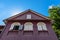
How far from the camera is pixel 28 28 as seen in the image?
17141 mm

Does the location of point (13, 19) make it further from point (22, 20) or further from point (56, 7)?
point (56, 7)

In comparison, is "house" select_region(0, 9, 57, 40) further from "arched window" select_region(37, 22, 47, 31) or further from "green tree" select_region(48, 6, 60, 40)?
"green tree" select_region(48, 6, 60, 40)

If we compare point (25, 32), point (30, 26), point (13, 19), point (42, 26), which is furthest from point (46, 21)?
point (13, 19)

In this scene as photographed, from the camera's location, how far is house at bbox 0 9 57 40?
52.6ft

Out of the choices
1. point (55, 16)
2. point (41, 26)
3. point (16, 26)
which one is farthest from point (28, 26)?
point (55, 16)

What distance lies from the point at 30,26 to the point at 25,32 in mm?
1285

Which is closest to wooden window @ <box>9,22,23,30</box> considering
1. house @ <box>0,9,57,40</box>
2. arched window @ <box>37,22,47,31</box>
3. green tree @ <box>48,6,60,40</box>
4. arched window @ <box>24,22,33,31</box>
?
house @ <box>0,9,57,40</box>

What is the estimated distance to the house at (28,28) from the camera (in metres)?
16.0

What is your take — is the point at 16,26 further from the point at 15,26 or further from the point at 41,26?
the point at 41,26

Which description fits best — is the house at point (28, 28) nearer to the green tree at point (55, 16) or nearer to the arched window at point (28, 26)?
the arched window at point (28, 26)

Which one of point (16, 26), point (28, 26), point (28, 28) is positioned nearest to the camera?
point (28, 28)

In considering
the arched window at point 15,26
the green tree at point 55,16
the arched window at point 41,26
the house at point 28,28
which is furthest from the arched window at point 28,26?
the green tree at point 55,16

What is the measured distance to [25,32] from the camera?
653 inches

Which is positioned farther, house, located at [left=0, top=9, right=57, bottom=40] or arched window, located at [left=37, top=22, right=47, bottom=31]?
arched window, located at [left=37, top=22, right=47, bottom=31]
